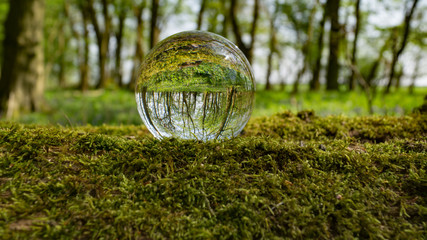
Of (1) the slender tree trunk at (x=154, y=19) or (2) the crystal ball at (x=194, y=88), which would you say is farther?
(1) the slender tree trunk at (x=154, y=19)

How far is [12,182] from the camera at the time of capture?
1.65 meters

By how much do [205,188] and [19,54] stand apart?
26.7ft

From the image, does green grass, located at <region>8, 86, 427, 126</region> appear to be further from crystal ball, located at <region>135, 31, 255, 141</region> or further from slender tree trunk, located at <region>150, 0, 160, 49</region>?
slender tree trunk, located at <region>150, 0, 160, 49</region>

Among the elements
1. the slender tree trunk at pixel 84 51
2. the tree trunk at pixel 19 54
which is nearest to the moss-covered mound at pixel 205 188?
the tree trunk at pixel 19 54

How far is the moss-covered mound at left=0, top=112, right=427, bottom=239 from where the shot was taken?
1.43 metres

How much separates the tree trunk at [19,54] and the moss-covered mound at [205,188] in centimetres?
651

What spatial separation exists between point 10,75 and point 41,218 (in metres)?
7.70

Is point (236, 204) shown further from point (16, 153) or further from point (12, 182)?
point (16, 153)

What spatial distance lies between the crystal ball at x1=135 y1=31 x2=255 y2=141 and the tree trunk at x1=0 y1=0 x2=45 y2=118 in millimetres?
6727

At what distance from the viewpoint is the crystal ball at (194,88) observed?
2219mm

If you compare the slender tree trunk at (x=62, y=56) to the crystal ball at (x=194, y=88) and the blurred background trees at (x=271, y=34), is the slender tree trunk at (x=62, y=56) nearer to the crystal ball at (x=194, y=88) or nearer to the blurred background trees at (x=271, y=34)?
the blurred background trees at (x=271, y=34)

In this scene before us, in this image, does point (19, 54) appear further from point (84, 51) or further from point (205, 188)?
point (84, 51)

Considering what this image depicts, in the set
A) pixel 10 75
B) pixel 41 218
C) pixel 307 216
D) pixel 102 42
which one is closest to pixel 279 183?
pixel 307 216

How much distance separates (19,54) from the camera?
7289 millimetres
